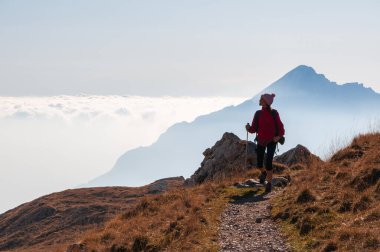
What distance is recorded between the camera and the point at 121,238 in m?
16.2

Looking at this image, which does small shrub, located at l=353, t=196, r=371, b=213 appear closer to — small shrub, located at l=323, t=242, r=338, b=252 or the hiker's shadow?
small shrub, located at l=323, t=242, r=338, b=252

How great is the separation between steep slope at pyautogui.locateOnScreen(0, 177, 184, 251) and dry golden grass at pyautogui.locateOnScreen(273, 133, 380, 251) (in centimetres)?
5090

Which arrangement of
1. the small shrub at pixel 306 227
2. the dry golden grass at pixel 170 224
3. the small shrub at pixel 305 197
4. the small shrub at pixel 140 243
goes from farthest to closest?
the small shrub at pixel 305 197, the small shrub at pixel 140 243, the dry golden grass at pixel 170 224, the small shrub at pixel 306 227

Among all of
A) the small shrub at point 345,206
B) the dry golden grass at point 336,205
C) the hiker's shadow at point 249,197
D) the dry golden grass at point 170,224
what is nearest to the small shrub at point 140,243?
the dry golden grass at point 170,224

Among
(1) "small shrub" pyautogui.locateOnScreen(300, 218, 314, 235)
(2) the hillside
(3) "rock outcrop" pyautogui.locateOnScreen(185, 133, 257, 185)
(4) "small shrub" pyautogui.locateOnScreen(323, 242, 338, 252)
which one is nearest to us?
(4) "small shrub" pyautogui.locateOnScreen(323, 242, 338, 252)

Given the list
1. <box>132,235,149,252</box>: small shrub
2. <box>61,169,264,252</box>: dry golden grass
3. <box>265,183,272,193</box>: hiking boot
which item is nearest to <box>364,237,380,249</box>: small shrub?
<box>61,169,264,252</box>: dry golden grass

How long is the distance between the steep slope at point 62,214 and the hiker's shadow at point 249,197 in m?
49.0

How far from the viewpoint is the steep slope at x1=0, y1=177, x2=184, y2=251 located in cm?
7706

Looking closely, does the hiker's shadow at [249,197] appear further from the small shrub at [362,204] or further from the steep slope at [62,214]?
the steep slope at [62,214]

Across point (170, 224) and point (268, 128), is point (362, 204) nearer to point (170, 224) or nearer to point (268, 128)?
point (170, 224)

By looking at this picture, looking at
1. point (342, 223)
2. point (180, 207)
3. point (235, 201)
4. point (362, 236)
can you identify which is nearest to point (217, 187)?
point (235, 201)

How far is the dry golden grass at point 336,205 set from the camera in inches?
469

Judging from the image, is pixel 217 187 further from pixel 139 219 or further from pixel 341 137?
pixel 341 137

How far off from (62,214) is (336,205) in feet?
266
